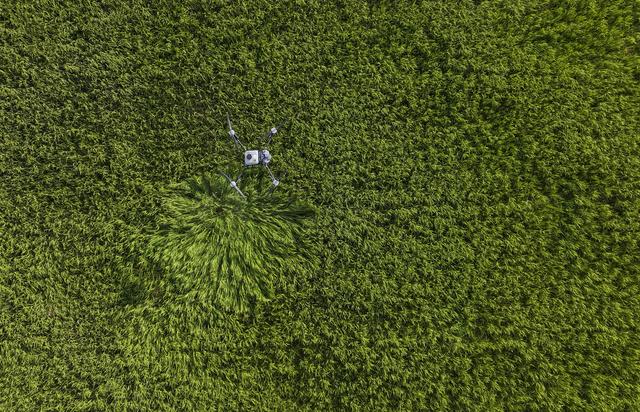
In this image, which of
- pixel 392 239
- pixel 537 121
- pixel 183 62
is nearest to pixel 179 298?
pixel 392 239

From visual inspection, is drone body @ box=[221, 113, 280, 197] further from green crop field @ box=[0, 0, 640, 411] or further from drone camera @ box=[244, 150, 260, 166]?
green crop field @ box=[0, 0, 640, 411]

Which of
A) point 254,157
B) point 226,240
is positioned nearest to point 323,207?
point 254,157

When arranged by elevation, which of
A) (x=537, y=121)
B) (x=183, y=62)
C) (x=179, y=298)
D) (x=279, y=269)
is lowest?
→ (x=179, y=298)

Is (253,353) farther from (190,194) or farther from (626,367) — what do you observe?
(626,367)

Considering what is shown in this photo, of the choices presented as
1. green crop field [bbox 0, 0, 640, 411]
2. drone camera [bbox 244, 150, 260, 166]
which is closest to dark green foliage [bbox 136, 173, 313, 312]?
green crop field [bbox 0, 0, 640, 411]

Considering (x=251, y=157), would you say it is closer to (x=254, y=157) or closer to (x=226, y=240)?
(x=254, y=157)

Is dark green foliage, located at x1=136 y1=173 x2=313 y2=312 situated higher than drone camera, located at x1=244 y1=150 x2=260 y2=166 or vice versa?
drone camera, located at x1=244 y1=150 x2=260 y2=166

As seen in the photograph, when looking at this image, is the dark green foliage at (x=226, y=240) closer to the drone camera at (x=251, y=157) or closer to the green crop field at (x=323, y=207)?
the green crop field at (x=323, y=207)
